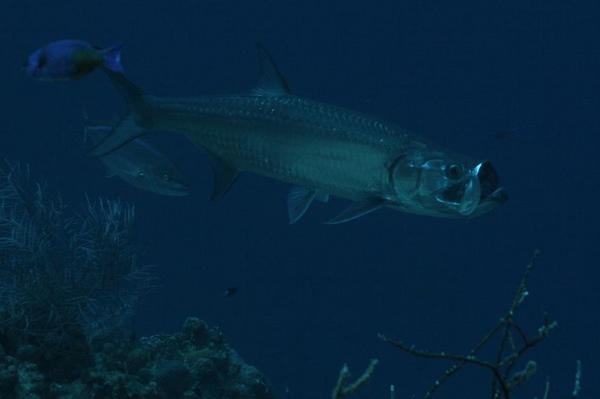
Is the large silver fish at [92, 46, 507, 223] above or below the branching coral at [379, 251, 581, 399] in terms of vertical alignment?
above

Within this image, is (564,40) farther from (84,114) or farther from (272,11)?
(84,114)

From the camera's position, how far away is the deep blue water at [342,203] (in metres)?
24.6

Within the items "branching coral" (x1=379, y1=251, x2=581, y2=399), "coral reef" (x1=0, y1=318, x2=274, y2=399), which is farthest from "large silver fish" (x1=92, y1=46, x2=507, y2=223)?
"coral reef" (x1=0, y1=318, x2=274, y2=399)

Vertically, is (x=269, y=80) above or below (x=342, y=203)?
above

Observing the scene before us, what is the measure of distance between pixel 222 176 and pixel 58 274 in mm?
2737

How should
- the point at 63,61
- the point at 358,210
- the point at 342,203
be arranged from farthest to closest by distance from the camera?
the point at 342,203 → the point at 358,210 → the point at 63,61

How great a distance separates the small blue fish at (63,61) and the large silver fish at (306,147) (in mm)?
612

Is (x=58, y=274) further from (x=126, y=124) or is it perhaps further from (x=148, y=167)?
(x=126, y=124)

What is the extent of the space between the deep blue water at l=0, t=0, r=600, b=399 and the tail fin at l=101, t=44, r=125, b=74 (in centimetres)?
1527

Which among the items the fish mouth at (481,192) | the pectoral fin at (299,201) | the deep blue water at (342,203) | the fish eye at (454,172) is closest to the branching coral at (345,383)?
the fish mouth at (481,192)

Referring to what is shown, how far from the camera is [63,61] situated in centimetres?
451

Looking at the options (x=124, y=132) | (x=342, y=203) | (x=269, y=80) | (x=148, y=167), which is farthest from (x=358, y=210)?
(x=342, y=203)

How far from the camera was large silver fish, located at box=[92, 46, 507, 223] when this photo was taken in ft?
14.9

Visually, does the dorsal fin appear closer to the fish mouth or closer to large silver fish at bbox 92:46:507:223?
large silver fish at bbox 92:46:507:223
